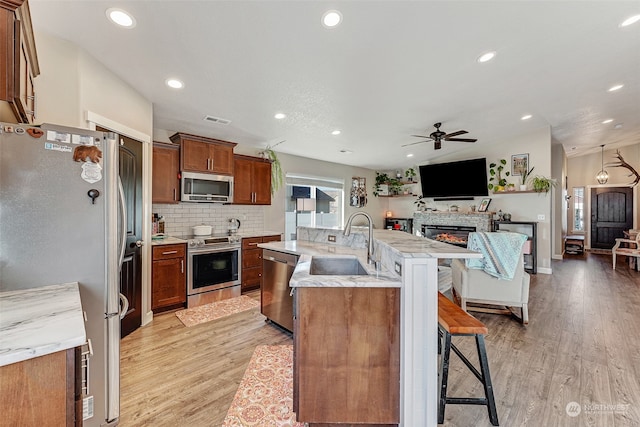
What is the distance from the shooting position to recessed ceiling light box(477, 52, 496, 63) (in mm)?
2525

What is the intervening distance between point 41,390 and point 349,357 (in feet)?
4.20

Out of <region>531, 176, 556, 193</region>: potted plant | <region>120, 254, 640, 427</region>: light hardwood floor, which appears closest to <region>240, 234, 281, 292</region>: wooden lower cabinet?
<region>120, 254, 640, 427</region>: light hardwood floor

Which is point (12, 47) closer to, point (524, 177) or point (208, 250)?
point (208, 250)

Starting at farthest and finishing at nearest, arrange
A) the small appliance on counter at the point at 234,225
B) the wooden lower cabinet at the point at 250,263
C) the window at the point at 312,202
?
the window at the point at 312,202, the small appliance on counter at the point at 234,225, the wooden lower cabinet at the point at 250,263

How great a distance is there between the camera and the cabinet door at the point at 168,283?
3215mm

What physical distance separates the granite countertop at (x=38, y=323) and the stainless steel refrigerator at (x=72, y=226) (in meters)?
0.14

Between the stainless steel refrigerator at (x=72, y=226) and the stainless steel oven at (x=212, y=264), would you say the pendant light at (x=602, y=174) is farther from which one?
the stainless steel refrigerator at (x=72, y=226)

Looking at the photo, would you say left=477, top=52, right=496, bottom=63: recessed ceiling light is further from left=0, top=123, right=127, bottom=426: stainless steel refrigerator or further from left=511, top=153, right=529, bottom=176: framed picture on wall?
left=511, top=153, right=529, bottom=176: framed picture on wall

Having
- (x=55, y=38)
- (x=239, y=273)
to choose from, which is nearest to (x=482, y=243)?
(x=239, y=273)

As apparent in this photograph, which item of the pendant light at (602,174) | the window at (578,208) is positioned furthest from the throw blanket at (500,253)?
the window at (578,208)

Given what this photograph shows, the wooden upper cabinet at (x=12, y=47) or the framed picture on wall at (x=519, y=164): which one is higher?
the framed picture on wall at (x=519, y=164)

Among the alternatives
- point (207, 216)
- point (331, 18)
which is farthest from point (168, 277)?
point (331, 18)

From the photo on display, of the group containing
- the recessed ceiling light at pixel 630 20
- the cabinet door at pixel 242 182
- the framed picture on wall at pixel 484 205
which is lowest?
the framed picture on wall at pixel 484 205

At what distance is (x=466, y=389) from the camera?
1.96 metres
